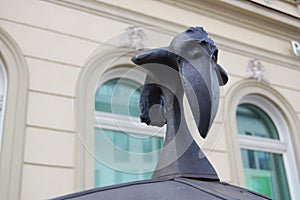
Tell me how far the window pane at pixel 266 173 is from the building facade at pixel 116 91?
11mm

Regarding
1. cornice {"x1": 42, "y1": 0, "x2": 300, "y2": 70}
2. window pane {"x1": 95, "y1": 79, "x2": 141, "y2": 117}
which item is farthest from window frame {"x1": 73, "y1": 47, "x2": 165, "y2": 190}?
window pane {"x1": 95, "y1": 79, "x2": 141, "y2": 117}

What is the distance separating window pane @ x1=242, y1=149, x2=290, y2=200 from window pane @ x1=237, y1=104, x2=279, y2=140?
0.24m

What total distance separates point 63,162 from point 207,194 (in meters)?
2.19

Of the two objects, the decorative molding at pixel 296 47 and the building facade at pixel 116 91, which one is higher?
the decorative molding at pixel 296 47

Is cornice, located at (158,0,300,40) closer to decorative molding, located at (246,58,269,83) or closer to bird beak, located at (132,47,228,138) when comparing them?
decorative molding, located at (246,58,269,83)

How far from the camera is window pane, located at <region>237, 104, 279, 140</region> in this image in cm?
427

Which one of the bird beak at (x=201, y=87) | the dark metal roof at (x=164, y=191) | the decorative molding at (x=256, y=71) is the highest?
the decorative molding at (x=256, y=71)

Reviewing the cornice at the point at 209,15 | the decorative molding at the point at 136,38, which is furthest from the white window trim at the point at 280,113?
the decorative molding at the point at 136,38

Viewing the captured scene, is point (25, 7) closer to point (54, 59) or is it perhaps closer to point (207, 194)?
point (54, 59)

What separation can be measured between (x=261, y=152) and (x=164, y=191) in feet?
11.9

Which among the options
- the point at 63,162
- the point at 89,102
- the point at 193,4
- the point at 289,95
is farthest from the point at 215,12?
the point at 63,162

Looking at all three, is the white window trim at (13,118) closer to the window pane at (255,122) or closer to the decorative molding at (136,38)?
the decorative molding at (136,38)

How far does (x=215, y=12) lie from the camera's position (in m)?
4.23

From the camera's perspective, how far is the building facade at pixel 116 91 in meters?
2.30
